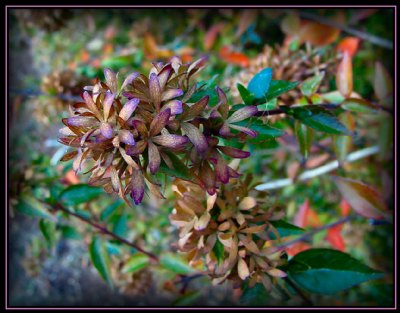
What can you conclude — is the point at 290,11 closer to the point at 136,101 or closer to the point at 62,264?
the point at 136,101

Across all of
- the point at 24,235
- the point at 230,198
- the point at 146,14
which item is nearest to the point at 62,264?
the point at 24,235

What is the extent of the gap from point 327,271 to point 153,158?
1.71 ft

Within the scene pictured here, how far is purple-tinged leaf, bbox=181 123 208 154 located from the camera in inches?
19.2

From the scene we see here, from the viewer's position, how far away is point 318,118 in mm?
777

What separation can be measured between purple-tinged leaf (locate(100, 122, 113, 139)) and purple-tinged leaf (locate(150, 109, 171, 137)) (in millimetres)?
52

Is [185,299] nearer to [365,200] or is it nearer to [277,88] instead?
[365,200]

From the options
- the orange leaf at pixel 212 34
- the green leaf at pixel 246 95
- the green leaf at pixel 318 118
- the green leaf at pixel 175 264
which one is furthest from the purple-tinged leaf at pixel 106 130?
the orange leaf at pixel 212 34

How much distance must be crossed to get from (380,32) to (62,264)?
117 inches

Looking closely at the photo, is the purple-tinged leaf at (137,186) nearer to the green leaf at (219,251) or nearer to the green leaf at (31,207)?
the green leaf at (219,251)

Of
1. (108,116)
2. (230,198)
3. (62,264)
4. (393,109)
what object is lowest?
(62,264)

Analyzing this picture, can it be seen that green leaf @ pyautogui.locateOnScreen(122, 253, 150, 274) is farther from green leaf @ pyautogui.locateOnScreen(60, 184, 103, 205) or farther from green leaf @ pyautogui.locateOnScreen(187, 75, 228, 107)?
green leaf @ pyautogui.locateOnScreen(187, 75, 228, 107)

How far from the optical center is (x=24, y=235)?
3.62 meters

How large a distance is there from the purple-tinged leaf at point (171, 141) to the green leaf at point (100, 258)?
702 millimetres

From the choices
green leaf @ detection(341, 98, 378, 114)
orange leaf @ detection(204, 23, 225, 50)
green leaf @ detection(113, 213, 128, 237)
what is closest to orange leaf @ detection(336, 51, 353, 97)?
green leaf @ detection(341, 98, 378, 114)
